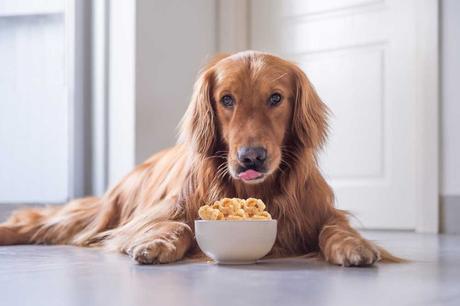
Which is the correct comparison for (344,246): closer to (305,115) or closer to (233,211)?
(233,211)

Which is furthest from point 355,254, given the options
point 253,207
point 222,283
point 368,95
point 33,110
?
point 33,110

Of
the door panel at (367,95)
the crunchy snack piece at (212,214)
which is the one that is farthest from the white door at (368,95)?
the crunchy snack piece at (212,214)

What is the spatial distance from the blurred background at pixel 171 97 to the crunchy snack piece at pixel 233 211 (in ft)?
5.64

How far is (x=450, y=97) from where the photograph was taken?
133 inches

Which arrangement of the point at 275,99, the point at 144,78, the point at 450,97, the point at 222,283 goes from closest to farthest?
the point at 222,283 < the point at 275,99 < the point at 450,97 < the point at 144,78

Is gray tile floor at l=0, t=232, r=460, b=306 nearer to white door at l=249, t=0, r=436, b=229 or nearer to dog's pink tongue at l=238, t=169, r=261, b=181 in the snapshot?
dog's pink tongue at l=238, t=169, r=261, b=181

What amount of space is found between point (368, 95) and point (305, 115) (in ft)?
5.60

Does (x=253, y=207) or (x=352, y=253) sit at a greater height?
(x=253, y=207)

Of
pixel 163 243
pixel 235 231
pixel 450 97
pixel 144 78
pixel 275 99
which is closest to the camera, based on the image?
pixel 235 231

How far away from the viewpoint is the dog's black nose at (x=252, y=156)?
1.84m

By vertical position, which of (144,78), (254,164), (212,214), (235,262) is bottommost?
(235,262)

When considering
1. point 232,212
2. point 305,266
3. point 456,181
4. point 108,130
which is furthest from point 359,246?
point 108,130

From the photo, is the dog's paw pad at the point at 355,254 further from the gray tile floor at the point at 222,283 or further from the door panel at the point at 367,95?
the door panel at the point at 367,95

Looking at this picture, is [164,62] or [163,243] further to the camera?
[164,62]
